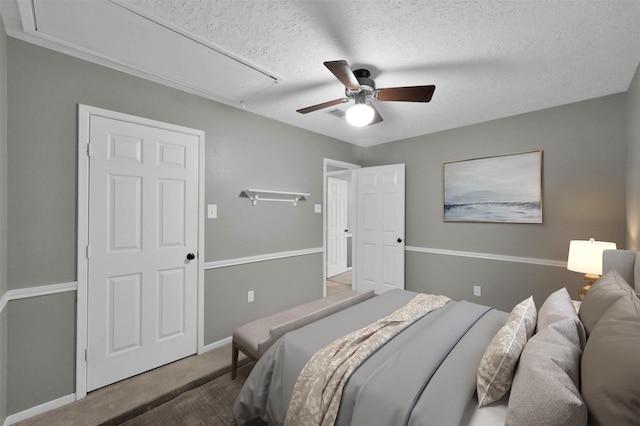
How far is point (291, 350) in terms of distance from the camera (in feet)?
5.04

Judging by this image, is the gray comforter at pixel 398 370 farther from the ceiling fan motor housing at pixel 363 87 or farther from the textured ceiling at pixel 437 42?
the textured ceiling at pixel 437 42

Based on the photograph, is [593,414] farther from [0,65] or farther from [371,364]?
[0,65]

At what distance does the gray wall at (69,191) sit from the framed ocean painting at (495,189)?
7.51 ft

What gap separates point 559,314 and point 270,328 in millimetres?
1761

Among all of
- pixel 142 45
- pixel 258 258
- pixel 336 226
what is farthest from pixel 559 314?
pixel 336 226

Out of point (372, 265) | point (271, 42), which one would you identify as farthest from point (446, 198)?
point (271, 42)

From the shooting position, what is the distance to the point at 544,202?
9.71 ft

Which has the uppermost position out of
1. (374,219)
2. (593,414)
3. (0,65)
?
(0,65)

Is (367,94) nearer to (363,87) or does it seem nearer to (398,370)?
(363,87)

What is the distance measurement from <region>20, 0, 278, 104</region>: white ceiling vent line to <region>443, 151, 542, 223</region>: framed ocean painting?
2580 millimetres

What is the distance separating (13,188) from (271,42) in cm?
191

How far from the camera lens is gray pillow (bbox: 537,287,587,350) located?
3.99ft

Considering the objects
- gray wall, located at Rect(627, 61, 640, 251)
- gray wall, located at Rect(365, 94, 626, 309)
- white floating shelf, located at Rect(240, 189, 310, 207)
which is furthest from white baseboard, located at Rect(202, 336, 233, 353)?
gray wall, located at Rect(627, 61, 640, 251)

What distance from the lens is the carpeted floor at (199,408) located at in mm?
1784
